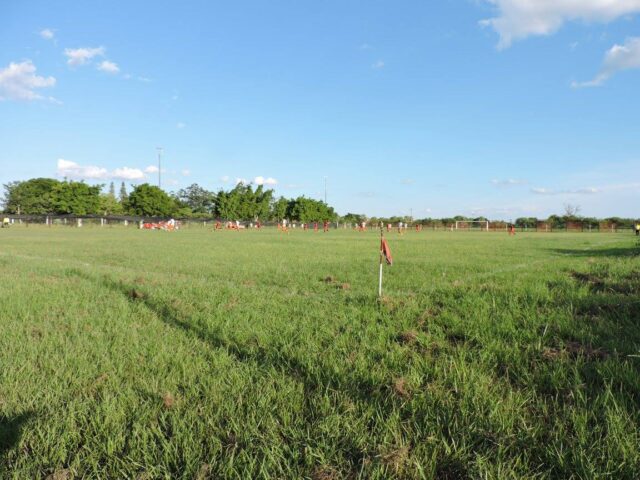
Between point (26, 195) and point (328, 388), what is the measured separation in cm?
13753

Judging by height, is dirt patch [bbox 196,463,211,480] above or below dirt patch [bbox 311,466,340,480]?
below

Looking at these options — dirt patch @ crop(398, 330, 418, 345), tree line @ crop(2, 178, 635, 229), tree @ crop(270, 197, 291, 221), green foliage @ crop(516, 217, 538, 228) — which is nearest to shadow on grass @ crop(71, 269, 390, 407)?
dirt patch @ crop(398, 330, 418, 345)

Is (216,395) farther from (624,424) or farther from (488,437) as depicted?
(624,424)

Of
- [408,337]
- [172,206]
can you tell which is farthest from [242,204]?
[408,337]

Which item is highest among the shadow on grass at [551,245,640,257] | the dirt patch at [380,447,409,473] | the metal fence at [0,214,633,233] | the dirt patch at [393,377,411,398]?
the metal fence at [0,214,633,233]

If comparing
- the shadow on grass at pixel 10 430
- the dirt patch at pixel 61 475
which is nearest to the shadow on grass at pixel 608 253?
the dirt patch at pixel 61 475

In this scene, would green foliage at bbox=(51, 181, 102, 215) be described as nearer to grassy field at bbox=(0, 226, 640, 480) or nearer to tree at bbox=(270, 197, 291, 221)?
tree at bbox=(270, 197, 291, 221)

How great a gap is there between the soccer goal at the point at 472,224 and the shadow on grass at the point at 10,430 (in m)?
93.0

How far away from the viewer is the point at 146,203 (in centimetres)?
8781

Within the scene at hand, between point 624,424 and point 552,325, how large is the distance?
6.73 ft

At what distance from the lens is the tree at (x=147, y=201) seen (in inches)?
3460

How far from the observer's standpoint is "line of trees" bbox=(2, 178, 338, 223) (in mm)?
75750

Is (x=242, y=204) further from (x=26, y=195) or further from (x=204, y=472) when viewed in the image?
(x=204, y=472)

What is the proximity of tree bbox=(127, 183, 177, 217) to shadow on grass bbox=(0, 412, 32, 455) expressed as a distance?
302 ft
